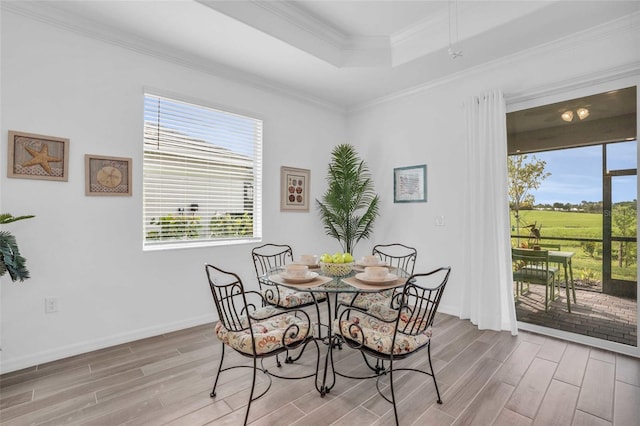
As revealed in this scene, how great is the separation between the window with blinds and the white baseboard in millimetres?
816

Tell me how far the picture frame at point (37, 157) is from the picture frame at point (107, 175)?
6.3 inches

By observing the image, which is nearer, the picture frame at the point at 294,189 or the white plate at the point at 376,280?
the white plate at the point at 376,280

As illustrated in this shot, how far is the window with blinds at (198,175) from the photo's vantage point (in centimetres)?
320

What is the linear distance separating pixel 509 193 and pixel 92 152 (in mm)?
4098

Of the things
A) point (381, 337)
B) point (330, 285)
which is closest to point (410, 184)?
point (330, 285)

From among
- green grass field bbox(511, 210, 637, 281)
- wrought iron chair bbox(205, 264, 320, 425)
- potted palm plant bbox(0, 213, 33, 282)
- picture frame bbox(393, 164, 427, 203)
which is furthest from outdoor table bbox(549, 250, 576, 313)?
potted palm plant bbox(0, 213, 33, 282)

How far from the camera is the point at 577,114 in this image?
120 inches

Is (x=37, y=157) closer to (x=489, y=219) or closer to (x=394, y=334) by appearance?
(x=394, y=334)

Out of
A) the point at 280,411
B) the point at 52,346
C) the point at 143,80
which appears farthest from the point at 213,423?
the point at 143,80

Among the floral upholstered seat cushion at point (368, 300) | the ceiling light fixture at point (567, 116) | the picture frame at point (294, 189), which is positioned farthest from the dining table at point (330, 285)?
the ceiling light fixture at point (567, 116)

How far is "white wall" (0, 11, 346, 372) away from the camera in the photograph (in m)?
2.46

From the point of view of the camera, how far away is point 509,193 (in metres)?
3.40

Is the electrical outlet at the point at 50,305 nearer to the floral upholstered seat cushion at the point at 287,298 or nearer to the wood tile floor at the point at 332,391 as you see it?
the wood tile floor at the point at 332,391

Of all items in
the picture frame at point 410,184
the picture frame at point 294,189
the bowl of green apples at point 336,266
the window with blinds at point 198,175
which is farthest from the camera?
the picture frame at point 294,189
